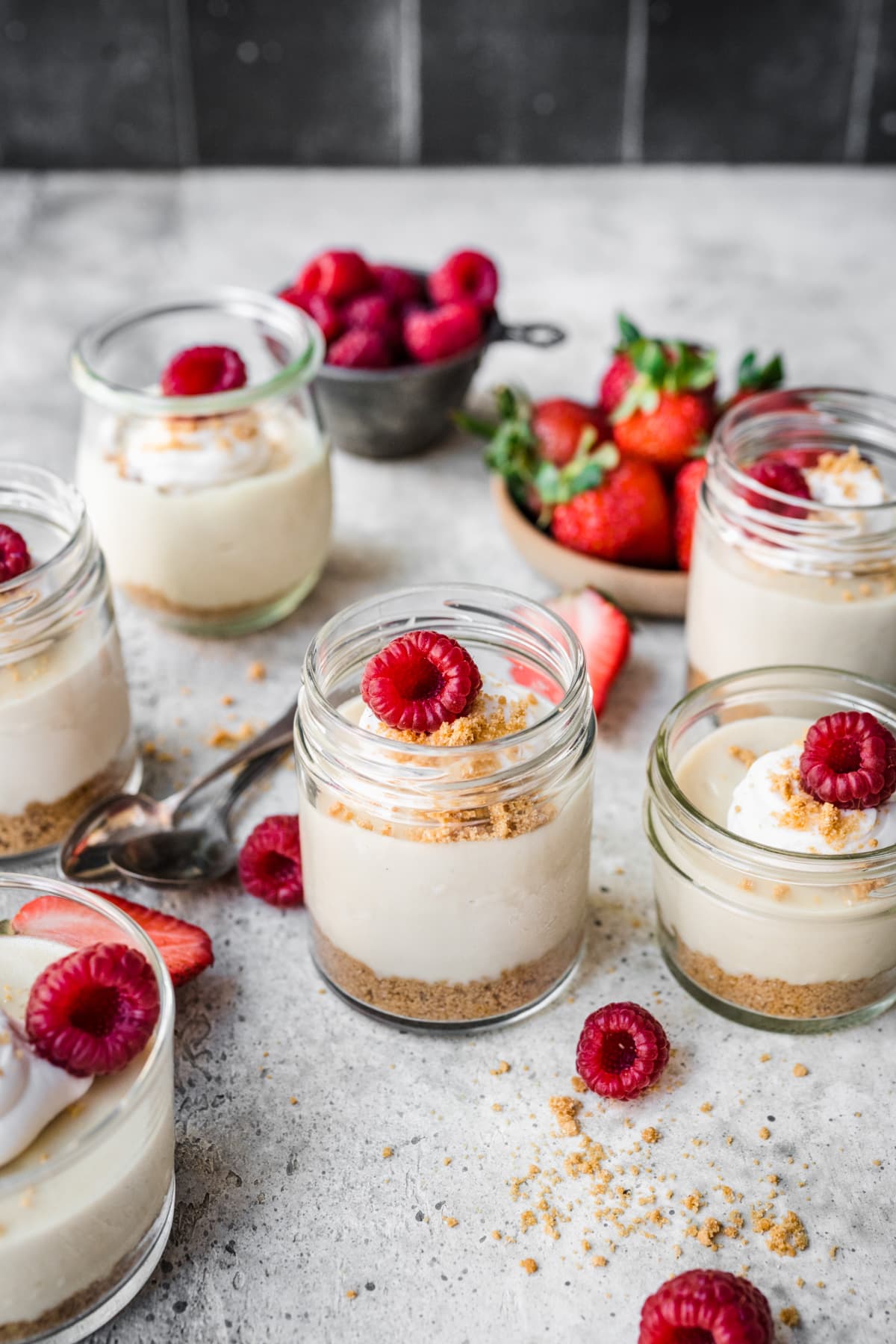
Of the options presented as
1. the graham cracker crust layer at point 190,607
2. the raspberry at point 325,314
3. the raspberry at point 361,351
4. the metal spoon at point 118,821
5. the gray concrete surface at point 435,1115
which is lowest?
the gray concrete surface at point 435,1115

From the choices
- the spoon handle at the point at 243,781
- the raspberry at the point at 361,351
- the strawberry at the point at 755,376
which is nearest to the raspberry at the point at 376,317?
the raspberry at the point at 361,351

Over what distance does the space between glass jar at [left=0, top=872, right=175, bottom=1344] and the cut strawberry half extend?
742mm

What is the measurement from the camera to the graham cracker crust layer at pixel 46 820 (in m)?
1.43

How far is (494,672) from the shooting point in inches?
54.0

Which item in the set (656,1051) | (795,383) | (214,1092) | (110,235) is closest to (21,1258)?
(214,1092)

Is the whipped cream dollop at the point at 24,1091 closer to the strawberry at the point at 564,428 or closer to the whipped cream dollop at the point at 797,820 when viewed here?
the whipped cream dollop at the point at 797,820

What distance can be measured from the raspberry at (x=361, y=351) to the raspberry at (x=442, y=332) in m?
0.05

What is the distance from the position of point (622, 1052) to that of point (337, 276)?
129 centimetres

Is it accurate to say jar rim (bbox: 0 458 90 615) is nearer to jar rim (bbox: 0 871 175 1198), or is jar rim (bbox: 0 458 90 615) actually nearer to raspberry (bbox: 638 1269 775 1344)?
jar rim (bbox: 0 871 175 1198)

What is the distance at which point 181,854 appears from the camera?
4.86 feet

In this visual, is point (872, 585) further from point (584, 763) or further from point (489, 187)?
point (489, 187)

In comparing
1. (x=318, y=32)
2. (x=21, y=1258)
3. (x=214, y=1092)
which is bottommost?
(x=214, y=1092)

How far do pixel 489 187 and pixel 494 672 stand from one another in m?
2.02

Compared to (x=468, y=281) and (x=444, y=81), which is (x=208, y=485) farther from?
(x=444, y=81)
